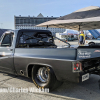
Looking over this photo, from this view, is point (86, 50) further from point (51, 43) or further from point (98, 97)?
point (51, 43)

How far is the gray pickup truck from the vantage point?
8.80 feet

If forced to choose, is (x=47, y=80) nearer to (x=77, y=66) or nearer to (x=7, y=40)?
(x=77, y=66)

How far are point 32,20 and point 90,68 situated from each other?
344ft

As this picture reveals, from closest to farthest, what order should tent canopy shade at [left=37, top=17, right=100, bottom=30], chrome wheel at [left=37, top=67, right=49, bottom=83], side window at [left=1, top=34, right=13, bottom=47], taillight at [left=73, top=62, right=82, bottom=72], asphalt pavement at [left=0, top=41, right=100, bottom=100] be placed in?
1. taillight at [left=73, top=62, right=82, bottom=72]
2. asphalt pavement at [left=0, top=41, right=100, bottom=100]
3. chrome wheel at [left=37, top=67, right=49, bottom=83]
4. side window at [left=1, top=34, right=13, bottom=47]
5. tent canopy shade at [left=37, top=17, right=100, bottom=30]

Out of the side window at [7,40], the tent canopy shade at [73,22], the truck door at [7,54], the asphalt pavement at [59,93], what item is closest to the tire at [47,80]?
the asphalt pavement at [59,93]

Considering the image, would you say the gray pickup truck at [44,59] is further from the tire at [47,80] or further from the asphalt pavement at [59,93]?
the asphalt pavement at [59,93]

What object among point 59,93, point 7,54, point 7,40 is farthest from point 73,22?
point 59,93

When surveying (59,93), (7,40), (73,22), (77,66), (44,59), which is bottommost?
(59,93)

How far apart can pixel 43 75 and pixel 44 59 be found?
0.56 meters

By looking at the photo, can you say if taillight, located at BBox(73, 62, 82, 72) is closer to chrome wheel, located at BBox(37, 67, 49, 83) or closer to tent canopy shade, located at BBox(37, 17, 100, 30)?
chrome wheel, located at BBox(37, 67, 49, 83)

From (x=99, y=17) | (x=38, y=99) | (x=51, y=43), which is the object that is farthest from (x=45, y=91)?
(x=99, y=17)

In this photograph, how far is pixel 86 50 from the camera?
261cm

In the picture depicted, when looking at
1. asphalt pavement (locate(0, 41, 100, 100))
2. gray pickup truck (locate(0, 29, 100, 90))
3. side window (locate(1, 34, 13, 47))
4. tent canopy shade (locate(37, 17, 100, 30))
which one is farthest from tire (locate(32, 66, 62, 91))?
tent canopy shade (locate(37, 17, 100, 30))

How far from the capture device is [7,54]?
12.9ft
